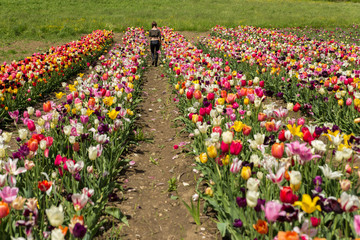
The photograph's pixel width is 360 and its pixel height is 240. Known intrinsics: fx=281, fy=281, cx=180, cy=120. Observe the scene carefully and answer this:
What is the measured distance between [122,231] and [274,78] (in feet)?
22.0

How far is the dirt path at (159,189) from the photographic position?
11.1 feet

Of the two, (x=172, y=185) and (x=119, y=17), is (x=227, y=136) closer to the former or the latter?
(x=172, y=185)

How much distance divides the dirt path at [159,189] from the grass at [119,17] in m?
12.1

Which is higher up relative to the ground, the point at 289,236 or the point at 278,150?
the point at 278,150

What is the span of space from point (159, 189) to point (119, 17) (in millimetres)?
28746

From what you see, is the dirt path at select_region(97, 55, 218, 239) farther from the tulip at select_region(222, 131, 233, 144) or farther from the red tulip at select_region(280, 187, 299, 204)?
the red tulip at select_region(280, 187, 299, 204)

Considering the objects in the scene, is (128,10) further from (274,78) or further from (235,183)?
(235,183)

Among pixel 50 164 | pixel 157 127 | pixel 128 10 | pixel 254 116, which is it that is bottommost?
pixel 157 127

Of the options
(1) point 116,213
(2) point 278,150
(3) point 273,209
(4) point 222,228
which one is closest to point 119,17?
(1) point 116,213

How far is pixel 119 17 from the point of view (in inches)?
1171

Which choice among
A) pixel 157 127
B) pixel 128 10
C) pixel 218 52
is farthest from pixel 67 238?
pixel 128 10

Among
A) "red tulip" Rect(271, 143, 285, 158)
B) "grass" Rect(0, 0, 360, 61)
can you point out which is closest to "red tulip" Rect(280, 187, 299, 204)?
"red tulip" Rect(271, 143, 285, 158)

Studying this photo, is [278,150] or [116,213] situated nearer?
[278,150]

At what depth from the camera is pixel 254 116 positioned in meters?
4.78
